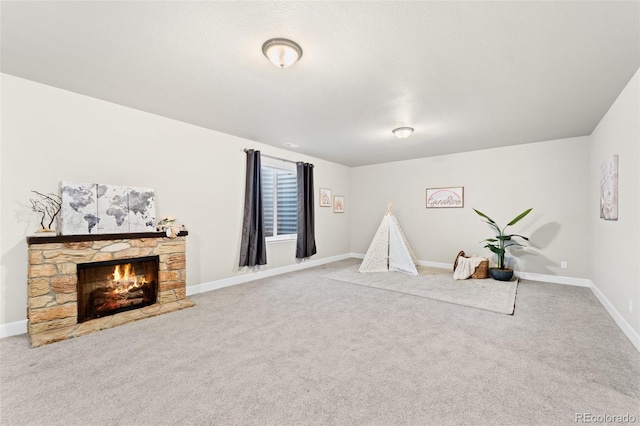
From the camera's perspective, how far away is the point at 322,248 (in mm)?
6566

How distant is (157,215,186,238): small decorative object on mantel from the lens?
3.51 metres

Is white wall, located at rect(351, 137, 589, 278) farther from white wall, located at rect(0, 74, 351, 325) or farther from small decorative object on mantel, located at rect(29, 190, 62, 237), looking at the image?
small decorative object on mantel, located at rect(29, 190, 62, 237)

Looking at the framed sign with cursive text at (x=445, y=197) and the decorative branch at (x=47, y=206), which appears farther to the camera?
the framed sign with cursive text at (x=445, y=197)

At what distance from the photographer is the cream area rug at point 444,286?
3639mm

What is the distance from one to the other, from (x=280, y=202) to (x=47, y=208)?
12.0 feet

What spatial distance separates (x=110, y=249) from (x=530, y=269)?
639 cm

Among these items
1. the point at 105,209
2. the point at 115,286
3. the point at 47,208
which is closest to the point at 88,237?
the point at 105,209

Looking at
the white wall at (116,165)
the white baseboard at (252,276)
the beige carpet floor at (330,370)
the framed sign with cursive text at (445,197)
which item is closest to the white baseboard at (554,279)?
the beige carpet floor at (330,370)

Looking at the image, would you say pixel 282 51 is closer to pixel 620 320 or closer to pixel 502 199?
pixel 620 320

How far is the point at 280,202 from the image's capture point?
5.91 metres

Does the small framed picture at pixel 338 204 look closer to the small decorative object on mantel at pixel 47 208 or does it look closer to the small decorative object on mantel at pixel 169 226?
the small decorative object on mantel at pixel 169 226

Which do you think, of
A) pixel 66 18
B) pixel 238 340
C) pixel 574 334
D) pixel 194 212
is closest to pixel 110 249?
pixel 194 212

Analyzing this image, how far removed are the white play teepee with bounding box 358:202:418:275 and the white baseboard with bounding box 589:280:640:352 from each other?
265 cm

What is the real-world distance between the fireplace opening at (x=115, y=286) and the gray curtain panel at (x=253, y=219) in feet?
4.68
